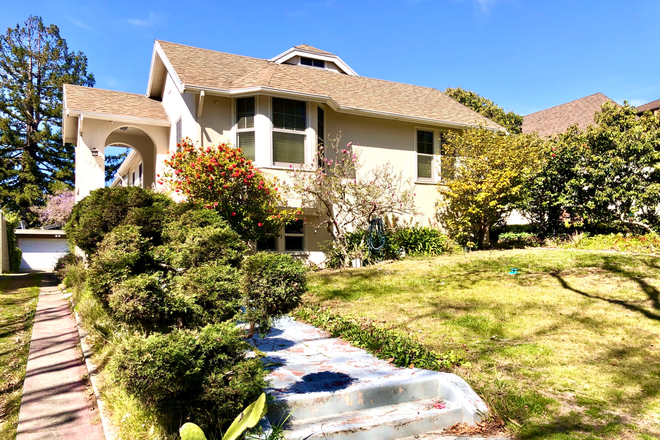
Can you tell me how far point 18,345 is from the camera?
18.9 feet

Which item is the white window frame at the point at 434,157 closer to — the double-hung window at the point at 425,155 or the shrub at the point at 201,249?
the double-hung window at the point at 425,155

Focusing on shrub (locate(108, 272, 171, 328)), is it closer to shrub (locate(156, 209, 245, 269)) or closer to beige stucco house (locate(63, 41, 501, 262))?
shrub (locate(156, 209, 245, 269))

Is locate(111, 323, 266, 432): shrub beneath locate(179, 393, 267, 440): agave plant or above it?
above

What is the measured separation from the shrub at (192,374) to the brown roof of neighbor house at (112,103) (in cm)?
1150

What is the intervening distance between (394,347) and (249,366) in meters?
2.43

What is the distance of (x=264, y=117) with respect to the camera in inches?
477

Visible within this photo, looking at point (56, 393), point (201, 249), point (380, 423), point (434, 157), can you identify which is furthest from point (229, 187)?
point (434, 157)

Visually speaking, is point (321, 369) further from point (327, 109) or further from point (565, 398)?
point (327, 109)

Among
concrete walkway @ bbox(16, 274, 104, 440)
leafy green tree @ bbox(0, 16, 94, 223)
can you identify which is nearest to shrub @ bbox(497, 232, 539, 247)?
concrete walkway @ bbox(16, 274, 104, 440)

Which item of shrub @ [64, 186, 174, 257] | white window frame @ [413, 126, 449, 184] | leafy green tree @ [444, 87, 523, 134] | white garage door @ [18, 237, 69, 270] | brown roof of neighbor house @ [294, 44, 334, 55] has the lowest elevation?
white garage door @ [18, 237, 69, 270]

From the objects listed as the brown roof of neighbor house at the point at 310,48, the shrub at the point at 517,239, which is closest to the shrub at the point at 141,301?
the shrub at the point at 517,239

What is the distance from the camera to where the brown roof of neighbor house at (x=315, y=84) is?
40.4 ft

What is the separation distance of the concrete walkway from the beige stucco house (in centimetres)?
650

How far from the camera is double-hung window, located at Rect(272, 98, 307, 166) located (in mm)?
12273
